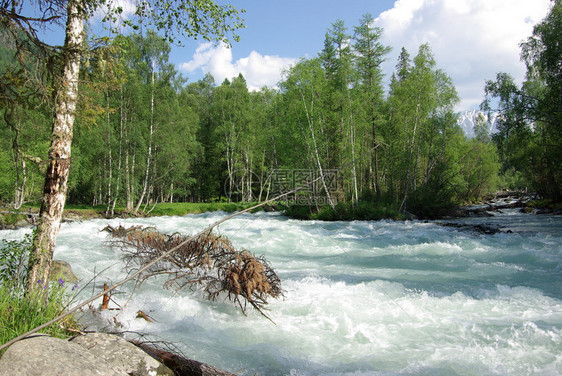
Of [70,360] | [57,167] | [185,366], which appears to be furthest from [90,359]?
[57,167]

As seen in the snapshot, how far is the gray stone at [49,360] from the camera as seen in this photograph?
85.8 inches

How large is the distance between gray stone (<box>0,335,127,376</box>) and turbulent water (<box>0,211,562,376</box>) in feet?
5.30

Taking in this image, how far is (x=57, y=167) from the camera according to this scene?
163 inches

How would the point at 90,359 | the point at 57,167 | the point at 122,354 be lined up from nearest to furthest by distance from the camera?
the point at 90,359 → the point at 122,354 → the point at 57,167

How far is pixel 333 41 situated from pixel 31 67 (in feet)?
84.8

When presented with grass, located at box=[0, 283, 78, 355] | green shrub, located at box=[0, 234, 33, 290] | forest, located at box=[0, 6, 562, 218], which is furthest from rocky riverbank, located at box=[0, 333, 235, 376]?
forest, located at box=[0, 6, 562, 218]

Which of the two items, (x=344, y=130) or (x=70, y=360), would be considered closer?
(x=70, y=360)

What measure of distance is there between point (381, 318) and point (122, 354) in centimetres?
382

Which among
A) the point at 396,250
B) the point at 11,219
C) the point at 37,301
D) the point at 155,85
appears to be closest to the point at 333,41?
the point at 155,85

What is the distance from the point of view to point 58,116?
4.17 meters

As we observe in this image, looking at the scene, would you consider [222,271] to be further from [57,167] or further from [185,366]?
[57,167]

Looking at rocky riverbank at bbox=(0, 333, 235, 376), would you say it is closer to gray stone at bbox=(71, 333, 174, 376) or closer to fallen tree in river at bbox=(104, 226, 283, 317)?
gray stone at bbox=(71, 333, 174, 376)

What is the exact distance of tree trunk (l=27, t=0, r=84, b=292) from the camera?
4027 millimetres

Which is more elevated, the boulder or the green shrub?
the green shrub
